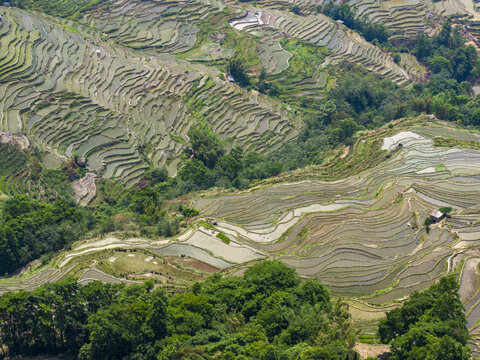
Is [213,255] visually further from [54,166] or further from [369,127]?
[369,127]

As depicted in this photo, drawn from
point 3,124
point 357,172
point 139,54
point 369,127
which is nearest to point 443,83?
point 369,127

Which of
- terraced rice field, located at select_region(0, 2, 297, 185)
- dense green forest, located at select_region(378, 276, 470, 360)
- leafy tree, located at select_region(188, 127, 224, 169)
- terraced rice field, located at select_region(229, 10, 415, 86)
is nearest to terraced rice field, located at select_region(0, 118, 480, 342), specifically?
dense green forest, located at select_region(378, 276, 470, 360)

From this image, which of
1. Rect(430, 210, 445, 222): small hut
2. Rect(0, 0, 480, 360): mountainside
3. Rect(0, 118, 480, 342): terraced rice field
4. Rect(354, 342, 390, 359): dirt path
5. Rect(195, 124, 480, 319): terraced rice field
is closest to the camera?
Rect(354, 342, 390, 359): dirt path

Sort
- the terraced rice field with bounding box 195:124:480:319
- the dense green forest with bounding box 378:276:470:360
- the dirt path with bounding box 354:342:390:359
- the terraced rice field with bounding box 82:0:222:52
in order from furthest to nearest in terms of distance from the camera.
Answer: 1. the terraced rice field with bounding box 82:0:222:52
2. the terraced rice field with bounding box 195:124:480:319
3. the dirt path with bounding box 354:342:390:359
4. the dense green forest with bounding box 378:276:470:360

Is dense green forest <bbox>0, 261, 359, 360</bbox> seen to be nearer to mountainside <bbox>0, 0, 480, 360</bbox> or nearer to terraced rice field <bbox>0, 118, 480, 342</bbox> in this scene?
mountainside <bbox>0, 0, 480, 360</bbox>

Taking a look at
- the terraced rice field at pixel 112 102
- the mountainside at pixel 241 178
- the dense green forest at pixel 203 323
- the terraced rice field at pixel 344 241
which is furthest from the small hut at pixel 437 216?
the terraced rice field at pixel 112 102

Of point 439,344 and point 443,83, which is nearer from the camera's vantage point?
point 439,344

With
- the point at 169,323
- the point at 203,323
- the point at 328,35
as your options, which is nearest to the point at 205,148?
the point at 203,323

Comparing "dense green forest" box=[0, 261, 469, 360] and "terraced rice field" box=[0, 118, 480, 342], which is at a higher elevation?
"dense green forest" box=[0, 261, 469, 360]
